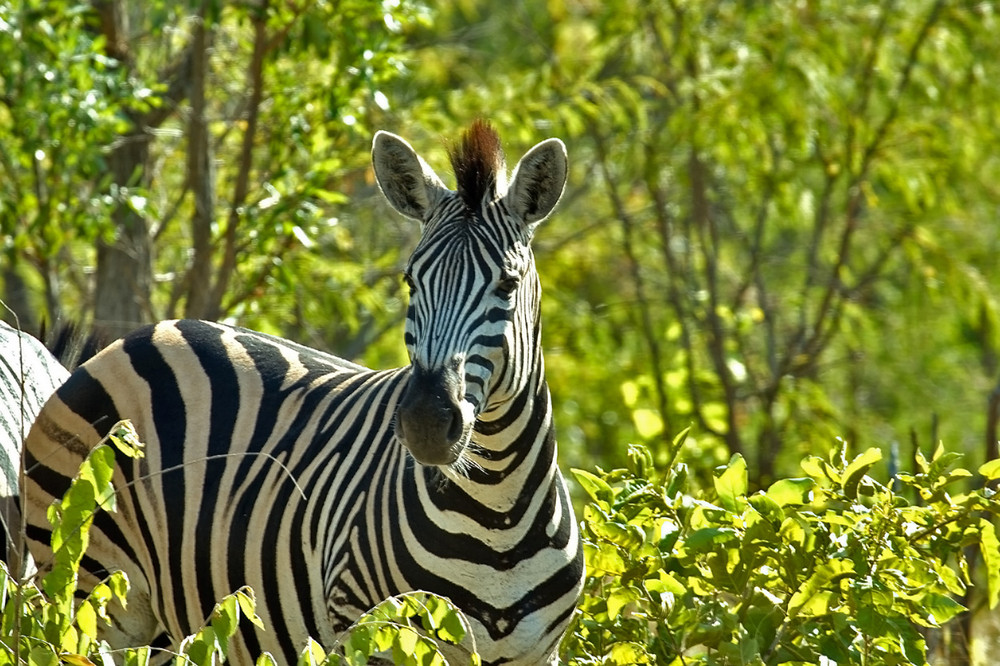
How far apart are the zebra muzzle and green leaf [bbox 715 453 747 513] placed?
935 mm

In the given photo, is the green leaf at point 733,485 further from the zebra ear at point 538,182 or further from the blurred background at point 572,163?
the blurred background at point 572,163

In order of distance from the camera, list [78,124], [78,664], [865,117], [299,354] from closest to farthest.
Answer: [78,664] → [299,354] → [78,124] → [865,117]

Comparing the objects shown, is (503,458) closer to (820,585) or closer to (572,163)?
(820,585)

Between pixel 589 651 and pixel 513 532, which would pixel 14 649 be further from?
pixel 589 651

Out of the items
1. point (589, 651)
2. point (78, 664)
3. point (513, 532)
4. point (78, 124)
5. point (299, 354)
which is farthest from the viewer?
point (78, 124)

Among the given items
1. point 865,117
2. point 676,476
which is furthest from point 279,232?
point 865,117

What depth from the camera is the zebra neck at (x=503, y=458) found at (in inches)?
137

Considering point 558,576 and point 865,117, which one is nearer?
point 558,576

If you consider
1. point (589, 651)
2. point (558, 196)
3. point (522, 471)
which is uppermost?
point (558, 196)

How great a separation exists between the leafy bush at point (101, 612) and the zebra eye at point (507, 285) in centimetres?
88

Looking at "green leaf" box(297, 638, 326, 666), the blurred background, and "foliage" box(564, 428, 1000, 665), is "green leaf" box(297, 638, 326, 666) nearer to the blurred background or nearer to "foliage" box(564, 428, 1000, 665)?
"foliage" box(564, 428, 1000, 665)

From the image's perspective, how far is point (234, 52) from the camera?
8086mm

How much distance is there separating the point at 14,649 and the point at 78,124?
3.84 m

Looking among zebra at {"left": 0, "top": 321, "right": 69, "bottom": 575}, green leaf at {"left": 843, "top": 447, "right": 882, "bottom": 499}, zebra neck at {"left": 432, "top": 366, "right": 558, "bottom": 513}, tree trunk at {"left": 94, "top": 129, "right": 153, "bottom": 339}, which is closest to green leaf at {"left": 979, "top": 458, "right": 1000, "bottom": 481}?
green leaf at {"left": 843, "top": 447, "right": 882, "bottom": 499}
